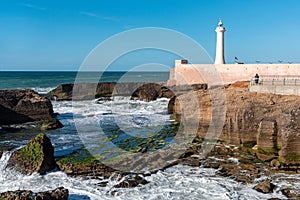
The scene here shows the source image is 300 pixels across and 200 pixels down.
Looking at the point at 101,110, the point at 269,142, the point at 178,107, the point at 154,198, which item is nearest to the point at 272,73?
the point at 178,107

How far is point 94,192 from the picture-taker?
738 centimetres

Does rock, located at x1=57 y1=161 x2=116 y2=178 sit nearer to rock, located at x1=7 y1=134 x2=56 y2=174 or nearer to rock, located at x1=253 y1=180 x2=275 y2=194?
rock, located at x1=7 y1=134 x2=56 y2=174

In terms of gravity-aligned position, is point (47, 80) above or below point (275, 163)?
above

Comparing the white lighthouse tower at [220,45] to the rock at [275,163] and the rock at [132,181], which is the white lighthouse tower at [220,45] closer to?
the rock at [275,163]

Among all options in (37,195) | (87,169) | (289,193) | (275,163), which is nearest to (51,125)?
(87,169)

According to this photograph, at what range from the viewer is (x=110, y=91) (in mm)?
31578

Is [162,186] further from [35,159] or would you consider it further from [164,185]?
[35,159]

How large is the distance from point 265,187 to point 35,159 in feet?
20.3

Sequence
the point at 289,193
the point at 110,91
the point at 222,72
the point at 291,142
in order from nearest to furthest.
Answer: the point at 289,193, the point at 291,142, the point at 222,72, the point at 110,91

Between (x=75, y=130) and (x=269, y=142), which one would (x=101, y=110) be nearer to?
(x=75, y=130)

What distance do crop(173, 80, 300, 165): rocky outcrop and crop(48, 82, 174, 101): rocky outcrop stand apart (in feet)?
43.9

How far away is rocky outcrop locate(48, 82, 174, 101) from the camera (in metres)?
28.4

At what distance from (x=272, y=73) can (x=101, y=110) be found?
13.5 m

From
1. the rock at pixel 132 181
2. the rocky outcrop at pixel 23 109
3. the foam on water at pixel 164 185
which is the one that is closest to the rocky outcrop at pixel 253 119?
the foam on water at pixel 164 185
